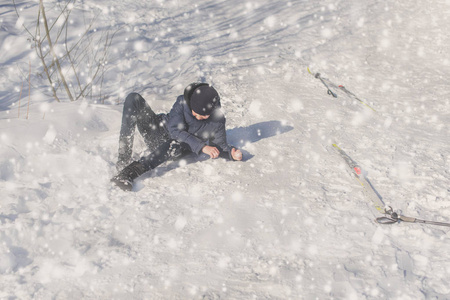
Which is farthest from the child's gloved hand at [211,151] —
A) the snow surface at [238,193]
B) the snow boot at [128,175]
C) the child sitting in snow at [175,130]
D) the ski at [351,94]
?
the ski at [351,94]

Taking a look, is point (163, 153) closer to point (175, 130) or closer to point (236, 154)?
point (175, 130)

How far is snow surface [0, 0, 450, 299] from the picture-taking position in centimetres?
264

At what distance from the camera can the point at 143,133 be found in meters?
4.08

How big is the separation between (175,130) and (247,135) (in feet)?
4.51

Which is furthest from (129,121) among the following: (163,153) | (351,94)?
(351,94)

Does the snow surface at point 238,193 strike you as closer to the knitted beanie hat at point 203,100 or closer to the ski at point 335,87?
the ski at point 335,87

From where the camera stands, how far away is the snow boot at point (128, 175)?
3.51 metres

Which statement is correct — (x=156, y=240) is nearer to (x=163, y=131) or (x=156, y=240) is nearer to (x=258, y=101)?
(x=163, y=131)

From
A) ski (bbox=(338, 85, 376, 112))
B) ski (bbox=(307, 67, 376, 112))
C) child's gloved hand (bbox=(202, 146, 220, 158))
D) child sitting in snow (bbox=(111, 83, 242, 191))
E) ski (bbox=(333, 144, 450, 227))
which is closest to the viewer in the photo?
ski (bbox=(333, 144, 450, 227))

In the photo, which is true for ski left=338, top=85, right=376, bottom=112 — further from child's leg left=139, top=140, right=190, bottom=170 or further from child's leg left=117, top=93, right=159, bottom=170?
child's leg left=117, top=93, right=159, bottom=170

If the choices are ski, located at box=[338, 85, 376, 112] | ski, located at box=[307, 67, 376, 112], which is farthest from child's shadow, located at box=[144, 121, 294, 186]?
ski, located at box=[338, 85, 376, 112]

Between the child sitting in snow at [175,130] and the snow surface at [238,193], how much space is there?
180 millimetres

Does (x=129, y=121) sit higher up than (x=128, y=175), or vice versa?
(x=129, y=121)

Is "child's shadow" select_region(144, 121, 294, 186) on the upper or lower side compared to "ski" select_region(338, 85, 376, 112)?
upper
